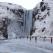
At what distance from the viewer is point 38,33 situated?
34.6 metres

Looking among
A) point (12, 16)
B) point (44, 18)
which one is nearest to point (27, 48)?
point (44, 18)

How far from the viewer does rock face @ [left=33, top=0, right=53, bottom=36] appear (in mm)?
33312

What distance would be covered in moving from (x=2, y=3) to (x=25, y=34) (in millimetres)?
11363

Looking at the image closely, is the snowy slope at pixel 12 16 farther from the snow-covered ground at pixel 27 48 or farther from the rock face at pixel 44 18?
the snow-covered ground at pixel 27 48

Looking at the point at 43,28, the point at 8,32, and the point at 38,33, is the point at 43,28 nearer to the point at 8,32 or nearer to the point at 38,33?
the point at 38,33

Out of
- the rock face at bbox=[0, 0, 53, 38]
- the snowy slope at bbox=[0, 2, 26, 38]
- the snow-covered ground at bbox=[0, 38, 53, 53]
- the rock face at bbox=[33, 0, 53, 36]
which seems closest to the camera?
the snow-covered ground at bbox=[0, 38, 53, 53]

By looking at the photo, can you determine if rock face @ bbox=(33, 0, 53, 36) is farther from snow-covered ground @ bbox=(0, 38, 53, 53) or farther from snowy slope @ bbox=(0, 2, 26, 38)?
snow-covered ground @ bbox=(0, 38, 53, 53)

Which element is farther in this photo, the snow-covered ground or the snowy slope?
the snowy slope

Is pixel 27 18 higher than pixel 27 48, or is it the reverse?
pixel 27 18

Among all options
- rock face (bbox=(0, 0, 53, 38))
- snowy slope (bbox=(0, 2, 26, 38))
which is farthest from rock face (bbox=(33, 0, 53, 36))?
snowy slope (bbox=(0, 2, 26, 38))

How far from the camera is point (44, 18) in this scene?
37.3m

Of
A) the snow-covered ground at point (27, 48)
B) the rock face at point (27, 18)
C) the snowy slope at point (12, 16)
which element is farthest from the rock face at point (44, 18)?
the snow-covered ground at point (27, 48)

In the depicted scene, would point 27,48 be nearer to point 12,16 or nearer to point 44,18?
point 44,18

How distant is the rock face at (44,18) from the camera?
33312 mm
